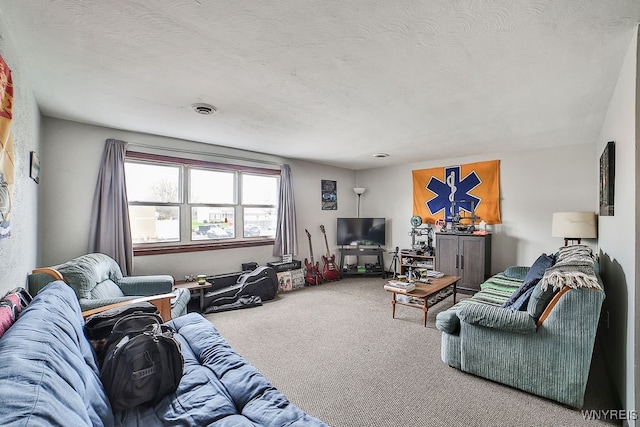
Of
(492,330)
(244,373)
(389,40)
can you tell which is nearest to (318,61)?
(389,40)

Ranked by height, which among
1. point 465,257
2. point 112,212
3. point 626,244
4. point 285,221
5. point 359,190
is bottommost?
point 465,257

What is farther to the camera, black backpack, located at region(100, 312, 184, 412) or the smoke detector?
the smoke detector

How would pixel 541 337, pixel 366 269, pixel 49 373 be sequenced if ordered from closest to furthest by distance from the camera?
pixel 49 373 < pixel 541 337 < pixel 366 269

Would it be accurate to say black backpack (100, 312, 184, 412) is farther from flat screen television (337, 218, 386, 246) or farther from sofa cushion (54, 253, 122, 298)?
flat screen television (337, 218, 386, 246)

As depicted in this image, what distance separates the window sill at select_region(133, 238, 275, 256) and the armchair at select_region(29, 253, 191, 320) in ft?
1.38

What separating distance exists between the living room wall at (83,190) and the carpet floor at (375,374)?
97cm

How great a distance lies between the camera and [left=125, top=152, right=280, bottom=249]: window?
148 inches

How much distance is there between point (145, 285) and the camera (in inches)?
124

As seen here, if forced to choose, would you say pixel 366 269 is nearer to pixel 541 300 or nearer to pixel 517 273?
pixel 517 273

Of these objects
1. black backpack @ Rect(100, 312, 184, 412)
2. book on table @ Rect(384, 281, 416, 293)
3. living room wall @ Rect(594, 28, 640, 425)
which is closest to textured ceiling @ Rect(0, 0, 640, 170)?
living room wall @ Rect(594, 28, 640, 425)

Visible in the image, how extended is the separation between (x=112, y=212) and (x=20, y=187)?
4.83 feet

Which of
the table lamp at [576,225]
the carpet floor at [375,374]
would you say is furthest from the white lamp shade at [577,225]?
the carpet floor at [375,374]

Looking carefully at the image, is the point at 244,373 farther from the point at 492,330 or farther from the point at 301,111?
the point at 301,111

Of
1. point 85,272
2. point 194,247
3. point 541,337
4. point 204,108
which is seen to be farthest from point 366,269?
point 85,272
